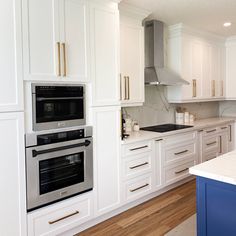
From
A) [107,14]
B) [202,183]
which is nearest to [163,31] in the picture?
[107,14]

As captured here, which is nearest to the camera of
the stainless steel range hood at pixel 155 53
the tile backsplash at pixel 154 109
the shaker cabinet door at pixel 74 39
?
the shaker cabinet door at pixel 74 39

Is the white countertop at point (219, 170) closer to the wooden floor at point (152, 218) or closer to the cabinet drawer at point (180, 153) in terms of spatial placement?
the wooden floor at point (152, 218)

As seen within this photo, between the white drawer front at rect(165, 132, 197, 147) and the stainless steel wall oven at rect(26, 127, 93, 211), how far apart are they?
4.49 ft

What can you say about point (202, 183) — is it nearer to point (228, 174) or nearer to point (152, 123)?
point (228, 174)

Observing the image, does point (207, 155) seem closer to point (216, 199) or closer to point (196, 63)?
point (196, 63)

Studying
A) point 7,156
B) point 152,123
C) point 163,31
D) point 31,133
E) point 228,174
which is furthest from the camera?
point 152,123

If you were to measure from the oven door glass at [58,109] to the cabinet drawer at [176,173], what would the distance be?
5.57ft

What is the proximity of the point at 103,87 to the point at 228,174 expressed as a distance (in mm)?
1502

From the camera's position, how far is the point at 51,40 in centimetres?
212

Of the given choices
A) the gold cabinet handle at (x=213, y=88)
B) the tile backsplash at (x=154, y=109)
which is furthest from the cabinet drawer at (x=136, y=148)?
the gold cabinet handle at (x=213, y=88)

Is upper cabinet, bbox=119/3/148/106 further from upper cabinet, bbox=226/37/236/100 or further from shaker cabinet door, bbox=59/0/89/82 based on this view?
upper cabinet, bbox=226/37/236/100

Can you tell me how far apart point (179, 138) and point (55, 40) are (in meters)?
2.29

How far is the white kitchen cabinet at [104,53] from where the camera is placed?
247cm

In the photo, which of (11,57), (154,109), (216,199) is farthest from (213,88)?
(11,57)
